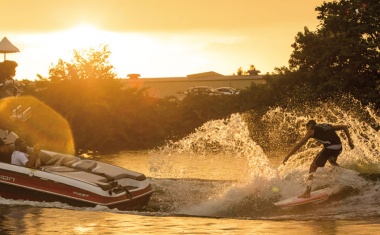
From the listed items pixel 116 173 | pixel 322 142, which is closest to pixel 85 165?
pixel 116 173

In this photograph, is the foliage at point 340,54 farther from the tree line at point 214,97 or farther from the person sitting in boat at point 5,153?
the person sitting in boat at point 5,153

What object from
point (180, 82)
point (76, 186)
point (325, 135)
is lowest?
point (76, 186)

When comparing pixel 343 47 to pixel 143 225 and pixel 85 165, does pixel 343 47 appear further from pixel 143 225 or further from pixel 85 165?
pixel 143 225

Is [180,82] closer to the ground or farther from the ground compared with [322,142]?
farther from the ground

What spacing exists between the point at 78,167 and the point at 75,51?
34939mm

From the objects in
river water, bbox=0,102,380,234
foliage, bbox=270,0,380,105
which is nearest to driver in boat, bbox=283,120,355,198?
river water, bbox=0,102,380,234

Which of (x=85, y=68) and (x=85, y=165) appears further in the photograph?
(x=85, y=68)

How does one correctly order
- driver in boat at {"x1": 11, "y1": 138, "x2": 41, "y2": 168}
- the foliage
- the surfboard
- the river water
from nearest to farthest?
the river water, the surfboard, driver in boat at {"x1": 11, "y1": 138, "x2": 41, "y2": 168}, the foliage

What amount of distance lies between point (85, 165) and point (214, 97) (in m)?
39.0

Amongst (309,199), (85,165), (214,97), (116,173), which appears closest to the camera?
(309,199)

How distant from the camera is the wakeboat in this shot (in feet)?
75.0

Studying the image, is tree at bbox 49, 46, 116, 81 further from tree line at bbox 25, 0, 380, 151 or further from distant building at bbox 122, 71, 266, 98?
distant building at bbox 122, 71, 266, 98

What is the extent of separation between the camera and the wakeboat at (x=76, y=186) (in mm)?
22859

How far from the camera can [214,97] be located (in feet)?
208
